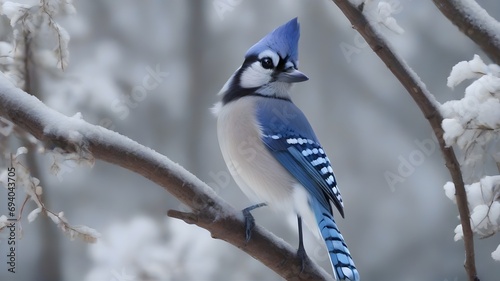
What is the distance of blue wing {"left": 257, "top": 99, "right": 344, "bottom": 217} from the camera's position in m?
1.16

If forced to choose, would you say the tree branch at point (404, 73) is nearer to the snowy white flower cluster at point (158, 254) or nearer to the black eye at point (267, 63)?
the black eye at point (267, 63)

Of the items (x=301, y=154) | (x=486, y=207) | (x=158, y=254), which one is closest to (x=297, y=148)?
(x=301, y=154)

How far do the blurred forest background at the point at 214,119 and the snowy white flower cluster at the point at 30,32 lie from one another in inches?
9.1

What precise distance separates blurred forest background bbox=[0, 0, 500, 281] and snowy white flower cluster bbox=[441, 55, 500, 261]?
1.76 feet

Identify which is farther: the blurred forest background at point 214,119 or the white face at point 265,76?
the blurred forest background at point 214,119

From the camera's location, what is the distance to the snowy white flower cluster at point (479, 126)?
33.9 inches

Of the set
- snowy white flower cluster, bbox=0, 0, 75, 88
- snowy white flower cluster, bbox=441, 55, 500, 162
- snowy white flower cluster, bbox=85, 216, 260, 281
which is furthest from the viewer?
snowy white flower cluster, bbox=85, 216, 260, 281

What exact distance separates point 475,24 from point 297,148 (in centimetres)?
42

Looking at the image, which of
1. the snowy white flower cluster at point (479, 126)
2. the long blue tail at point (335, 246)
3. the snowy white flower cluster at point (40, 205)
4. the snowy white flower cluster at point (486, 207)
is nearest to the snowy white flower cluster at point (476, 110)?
the snowy white flower cluster at point (479, 126)

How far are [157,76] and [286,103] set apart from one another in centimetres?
42

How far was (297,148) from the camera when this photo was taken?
3.97ft

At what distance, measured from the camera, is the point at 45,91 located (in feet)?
4.40

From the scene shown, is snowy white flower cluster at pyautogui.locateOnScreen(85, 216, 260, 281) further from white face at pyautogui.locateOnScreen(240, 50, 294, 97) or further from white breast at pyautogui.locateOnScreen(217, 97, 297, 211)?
white face at pyautogui.locateOnScreen(240, 50, 294, 97)

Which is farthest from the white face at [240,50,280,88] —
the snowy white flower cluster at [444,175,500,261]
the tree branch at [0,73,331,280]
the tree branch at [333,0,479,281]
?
the snowy white flower cluster at [444,175,500,261]
